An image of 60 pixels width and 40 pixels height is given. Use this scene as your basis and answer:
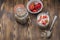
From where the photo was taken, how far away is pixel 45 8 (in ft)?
5.46

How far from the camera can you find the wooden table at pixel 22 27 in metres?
1.58

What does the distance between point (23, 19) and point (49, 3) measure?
23 centimetres

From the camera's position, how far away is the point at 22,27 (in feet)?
5.31

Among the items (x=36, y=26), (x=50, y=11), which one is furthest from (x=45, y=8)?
(x=36, y=26)

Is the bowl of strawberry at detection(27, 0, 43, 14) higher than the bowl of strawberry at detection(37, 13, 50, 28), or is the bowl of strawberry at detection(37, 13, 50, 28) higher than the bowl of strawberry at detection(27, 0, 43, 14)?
the bowl of strawberry at detection(27, 0, 43, 14)

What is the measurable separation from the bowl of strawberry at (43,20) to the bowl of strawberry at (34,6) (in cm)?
5

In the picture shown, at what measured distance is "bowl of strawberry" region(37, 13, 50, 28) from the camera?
1570 millimetres

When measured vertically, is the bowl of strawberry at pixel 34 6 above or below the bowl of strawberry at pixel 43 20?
above

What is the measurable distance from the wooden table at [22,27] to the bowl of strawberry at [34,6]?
3 cm

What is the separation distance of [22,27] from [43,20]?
0.15m

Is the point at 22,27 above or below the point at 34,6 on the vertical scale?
below

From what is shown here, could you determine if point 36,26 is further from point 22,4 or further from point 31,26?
point 22,4

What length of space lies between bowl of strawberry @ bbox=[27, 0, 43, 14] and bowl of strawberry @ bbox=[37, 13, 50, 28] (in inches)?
1.9

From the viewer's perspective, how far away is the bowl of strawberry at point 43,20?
1.57m
